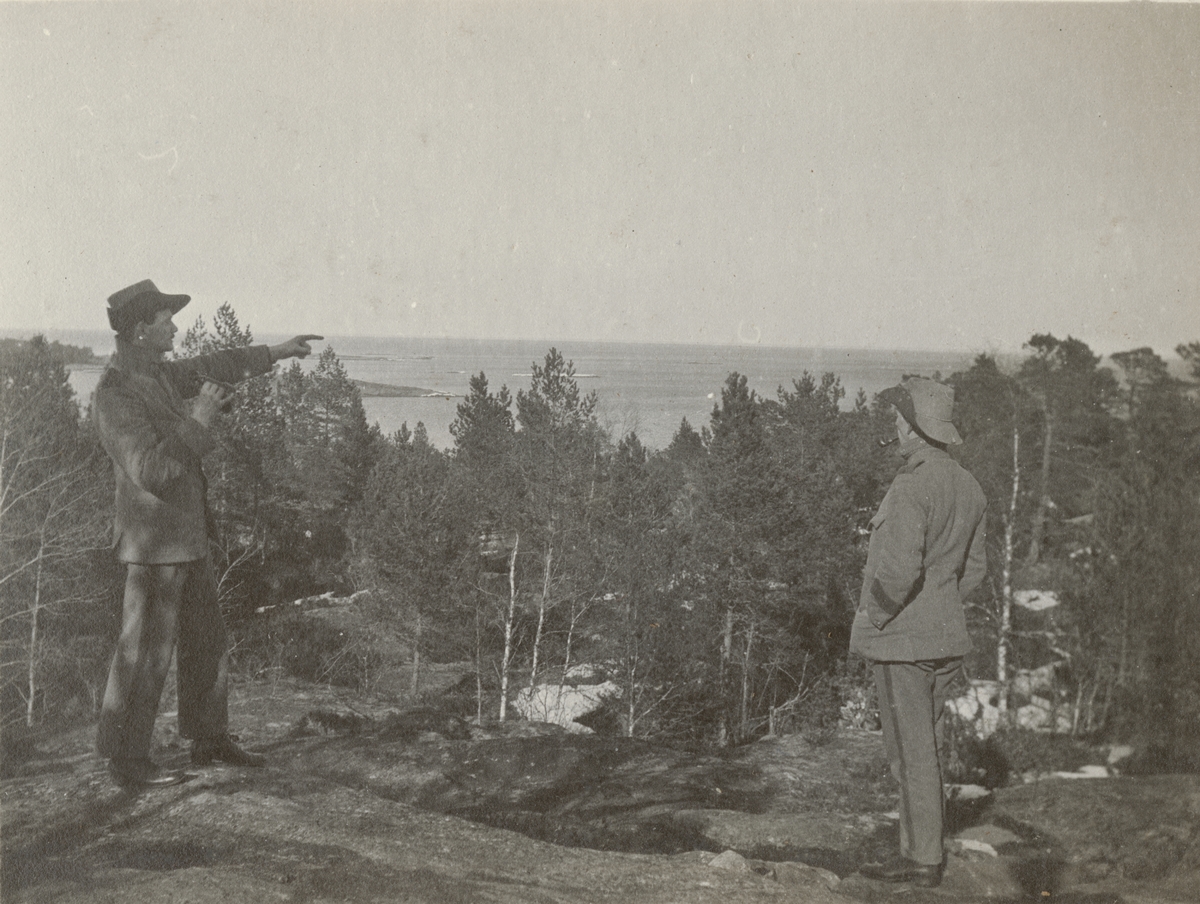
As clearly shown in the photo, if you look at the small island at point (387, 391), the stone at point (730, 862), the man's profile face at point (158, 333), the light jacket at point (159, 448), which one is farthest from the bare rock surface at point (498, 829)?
the small island at point (387, 391)

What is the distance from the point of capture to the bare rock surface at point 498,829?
3051 mm

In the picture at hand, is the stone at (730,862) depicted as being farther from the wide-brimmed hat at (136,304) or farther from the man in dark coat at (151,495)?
the wide-brimmed hat at (136,304)

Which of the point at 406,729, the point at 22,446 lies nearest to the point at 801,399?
the point at 22,446

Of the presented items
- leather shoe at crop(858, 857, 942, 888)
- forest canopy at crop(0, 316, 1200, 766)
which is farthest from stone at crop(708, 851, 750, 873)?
forest canopy at crop(0, 316, 1200, 766)

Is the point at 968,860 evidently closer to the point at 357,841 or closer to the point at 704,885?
the point at 704,885

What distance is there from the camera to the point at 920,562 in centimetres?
334

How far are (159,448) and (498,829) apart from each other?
81.8 inches

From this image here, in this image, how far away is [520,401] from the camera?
13531 mm

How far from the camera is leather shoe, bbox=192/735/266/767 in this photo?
395cm

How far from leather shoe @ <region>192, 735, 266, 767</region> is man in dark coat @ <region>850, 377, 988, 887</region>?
2.74 metres

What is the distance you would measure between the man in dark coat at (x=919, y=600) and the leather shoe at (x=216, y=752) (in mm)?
2743

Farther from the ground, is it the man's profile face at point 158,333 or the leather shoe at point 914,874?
the man's profile face at point 158,333

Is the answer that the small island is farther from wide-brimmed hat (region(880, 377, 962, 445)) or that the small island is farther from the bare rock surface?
wide-brimmed hat (region(880, 377, 962, 445))

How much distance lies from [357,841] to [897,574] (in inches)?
89.3
